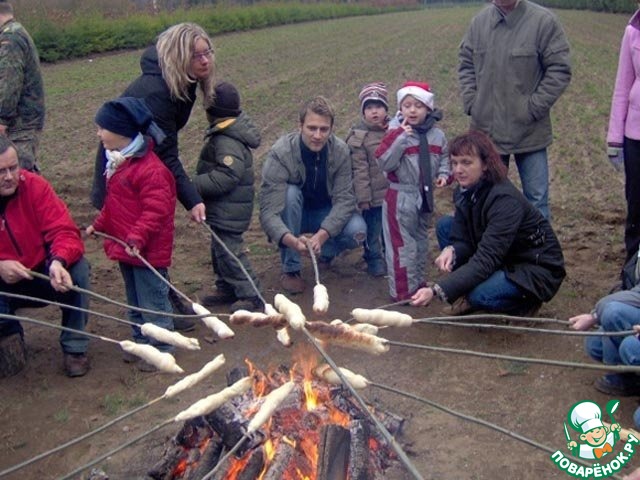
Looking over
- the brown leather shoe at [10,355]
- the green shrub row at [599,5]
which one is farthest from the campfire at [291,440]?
the green shrub row at [599,5]

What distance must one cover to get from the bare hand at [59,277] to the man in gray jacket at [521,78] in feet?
10.5

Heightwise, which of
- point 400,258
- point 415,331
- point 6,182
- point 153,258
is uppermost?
point 6,182

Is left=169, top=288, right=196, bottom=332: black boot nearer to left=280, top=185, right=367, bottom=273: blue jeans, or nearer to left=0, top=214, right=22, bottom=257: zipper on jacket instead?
left=280, top=185, right=367, bottom=273: blue jeans

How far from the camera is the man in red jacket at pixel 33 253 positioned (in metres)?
4.58

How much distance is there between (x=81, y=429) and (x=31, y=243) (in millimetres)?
1201

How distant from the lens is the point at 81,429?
168 inches

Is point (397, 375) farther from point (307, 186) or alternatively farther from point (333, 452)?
point (307, 186)

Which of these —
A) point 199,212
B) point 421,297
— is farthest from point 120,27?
point 421,297

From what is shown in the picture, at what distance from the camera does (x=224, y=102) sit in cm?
540

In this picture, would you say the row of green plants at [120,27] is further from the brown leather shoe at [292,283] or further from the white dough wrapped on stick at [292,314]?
the white dough wrapped on stick at [292,314]

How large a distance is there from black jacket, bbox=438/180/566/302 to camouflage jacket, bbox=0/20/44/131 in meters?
3.27

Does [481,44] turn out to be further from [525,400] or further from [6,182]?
[6,182]

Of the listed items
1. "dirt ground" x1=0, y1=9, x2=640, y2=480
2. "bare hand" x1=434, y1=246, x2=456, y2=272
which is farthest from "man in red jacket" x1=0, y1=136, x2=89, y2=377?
"bare hand" x1=434, y1=246, x2=456, y2=272

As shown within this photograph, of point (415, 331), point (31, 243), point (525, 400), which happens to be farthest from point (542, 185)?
point (31, 243)
